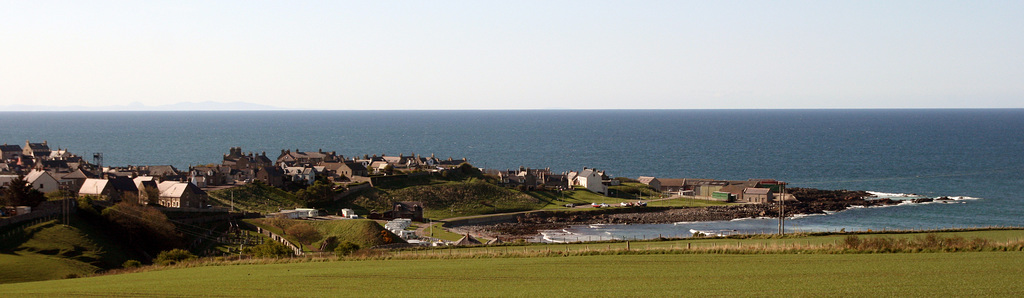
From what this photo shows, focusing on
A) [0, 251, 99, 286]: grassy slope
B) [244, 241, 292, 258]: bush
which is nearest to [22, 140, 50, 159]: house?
[0, 251, 99, 286]: grassy slope

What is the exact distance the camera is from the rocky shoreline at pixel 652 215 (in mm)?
71312

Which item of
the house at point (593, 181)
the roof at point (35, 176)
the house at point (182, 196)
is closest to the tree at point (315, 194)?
the house at point (182, 196)

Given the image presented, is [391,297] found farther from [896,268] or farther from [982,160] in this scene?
[982,160]

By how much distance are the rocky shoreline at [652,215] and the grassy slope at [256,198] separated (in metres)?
16.7

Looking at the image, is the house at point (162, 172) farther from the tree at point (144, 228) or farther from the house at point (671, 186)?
the house at point (671, 186)

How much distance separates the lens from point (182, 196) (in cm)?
6662

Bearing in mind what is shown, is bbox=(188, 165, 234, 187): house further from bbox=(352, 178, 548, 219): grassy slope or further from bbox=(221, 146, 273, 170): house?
bbox=(352, 178, 548, 219): grassy slope

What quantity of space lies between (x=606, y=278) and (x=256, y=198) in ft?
175

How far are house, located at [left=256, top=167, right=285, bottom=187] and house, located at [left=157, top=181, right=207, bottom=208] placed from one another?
1497cm

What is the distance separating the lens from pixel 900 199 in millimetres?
91938

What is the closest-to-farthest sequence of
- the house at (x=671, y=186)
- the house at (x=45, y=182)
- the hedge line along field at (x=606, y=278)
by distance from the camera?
the hedge line along field at (x=606, y=278) → the house at (x=45, y=182) → the house at (x=671, y=186)

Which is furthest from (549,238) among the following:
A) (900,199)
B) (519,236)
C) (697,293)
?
(900,199)

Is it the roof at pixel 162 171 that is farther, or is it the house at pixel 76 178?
the roof at pixel 162 171

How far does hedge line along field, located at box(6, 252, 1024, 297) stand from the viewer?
25.7m
